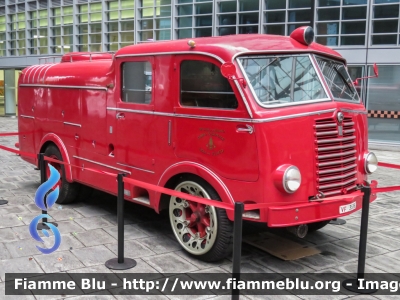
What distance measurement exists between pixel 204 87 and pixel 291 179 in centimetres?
144

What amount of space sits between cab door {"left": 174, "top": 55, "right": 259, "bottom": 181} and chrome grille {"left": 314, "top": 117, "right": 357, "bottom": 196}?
0.75 m

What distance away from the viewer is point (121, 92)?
6238mm

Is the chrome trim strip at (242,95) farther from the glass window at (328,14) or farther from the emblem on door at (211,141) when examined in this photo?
the glass window at (328,14)

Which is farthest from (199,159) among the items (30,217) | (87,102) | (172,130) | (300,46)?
(30,217)

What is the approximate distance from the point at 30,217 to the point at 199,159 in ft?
10.2

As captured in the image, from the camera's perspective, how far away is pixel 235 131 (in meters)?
4.75

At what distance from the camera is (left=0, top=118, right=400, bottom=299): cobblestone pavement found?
5047 millimetres

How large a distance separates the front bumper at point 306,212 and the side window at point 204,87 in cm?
116

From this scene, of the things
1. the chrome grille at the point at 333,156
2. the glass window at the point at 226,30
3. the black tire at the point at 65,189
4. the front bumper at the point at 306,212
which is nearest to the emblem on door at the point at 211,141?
the front bumper at the point at 306,212

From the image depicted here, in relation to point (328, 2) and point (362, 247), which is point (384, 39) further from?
point (362, 247)

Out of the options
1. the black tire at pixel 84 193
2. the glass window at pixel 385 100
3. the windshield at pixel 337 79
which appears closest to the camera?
the windshield at pixel 337 79

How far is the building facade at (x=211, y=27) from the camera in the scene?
15.6 meters

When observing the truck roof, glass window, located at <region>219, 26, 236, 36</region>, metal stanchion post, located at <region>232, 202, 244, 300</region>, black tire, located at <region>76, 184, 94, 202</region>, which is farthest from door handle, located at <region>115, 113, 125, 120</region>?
glass window, located at <region>219, 26, 236, 36</region>

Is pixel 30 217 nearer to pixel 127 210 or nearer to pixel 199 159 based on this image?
pixel 127 210
